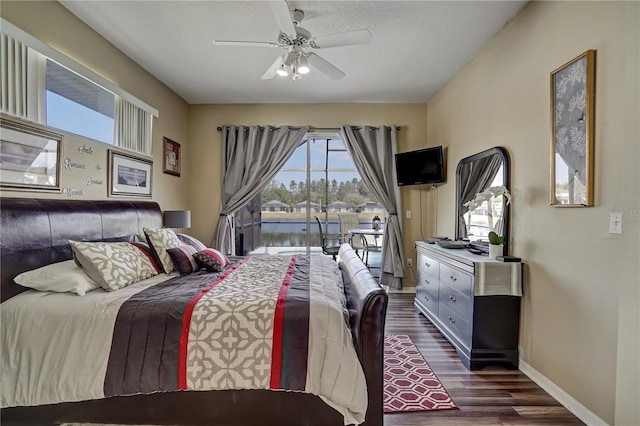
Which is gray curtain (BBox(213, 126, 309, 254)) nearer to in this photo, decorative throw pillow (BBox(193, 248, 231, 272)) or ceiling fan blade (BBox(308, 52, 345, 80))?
ceiling fan blade (BBox(308, 52, 345, 80))

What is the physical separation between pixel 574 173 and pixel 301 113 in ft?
11.6

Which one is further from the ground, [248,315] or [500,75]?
[500,75]

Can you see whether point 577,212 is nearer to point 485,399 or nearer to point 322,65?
point 485,399

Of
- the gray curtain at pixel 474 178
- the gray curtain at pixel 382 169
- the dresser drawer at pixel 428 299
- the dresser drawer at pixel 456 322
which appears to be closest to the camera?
the dresser drawer at pixel 456 322

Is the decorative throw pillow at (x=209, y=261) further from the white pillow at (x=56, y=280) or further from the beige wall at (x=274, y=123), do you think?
the beige wall at (x=274, y=123)

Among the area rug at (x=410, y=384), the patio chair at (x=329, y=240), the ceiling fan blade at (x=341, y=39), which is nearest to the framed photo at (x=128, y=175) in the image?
the ceiling fan blade at (x=341, y=39)

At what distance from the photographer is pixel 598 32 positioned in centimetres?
177

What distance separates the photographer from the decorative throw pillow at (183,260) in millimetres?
2432

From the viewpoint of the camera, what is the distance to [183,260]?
2.44 meters

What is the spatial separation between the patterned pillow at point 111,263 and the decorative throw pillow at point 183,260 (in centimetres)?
21

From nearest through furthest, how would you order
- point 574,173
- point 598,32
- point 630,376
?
point 630,376, point 598,32, point 574,173

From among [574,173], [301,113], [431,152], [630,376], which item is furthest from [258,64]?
[630,376]

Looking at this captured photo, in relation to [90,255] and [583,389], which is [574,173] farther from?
[90,255]

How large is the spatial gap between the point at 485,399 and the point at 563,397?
1.63 feet
